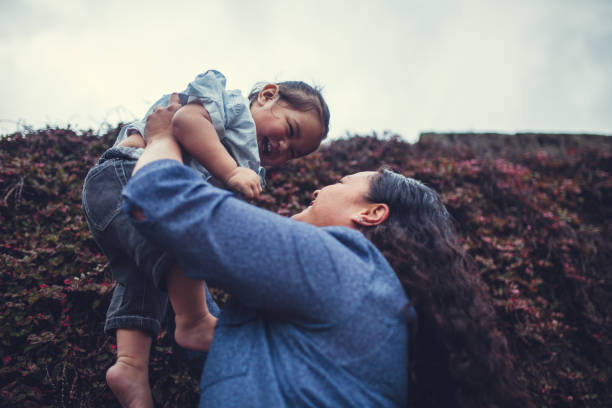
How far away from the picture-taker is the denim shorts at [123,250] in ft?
3.81

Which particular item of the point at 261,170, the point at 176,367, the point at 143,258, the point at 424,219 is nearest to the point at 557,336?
the point at 424,219

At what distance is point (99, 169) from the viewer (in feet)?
4.53

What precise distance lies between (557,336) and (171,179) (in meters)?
3.19

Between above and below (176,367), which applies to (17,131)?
above

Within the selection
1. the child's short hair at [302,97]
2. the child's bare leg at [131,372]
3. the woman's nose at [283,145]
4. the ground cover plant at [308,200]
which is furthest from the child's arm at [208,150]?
the ground cover plant at [308,200]

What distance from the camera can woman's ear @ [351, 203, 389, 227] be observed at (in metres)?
1.41

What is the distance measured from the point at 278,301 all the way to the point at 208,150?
0.68 metres

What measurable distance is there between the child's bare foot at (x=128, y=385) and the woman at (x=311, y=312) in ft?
1.95

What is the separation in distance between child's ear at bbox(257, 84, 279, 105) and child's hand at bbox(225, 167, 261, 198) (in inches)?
30.1

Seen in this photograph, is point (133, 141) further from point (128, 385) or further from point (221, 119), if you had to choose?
point (128, 385)

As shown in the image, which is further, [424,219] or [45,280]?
[45,280]

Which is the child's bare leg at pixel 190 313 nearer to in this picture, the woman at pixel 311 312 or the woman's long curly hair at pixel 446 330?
the woman at pixel 311 312

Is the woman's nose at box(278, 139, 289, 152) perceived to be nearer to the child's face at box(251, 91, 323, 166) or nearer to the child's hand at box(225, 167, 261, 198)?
the child's face at box(251, 91, 323, 166)

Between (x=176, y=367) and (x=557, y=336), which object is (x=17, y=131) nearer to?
(x=176, y=367)
